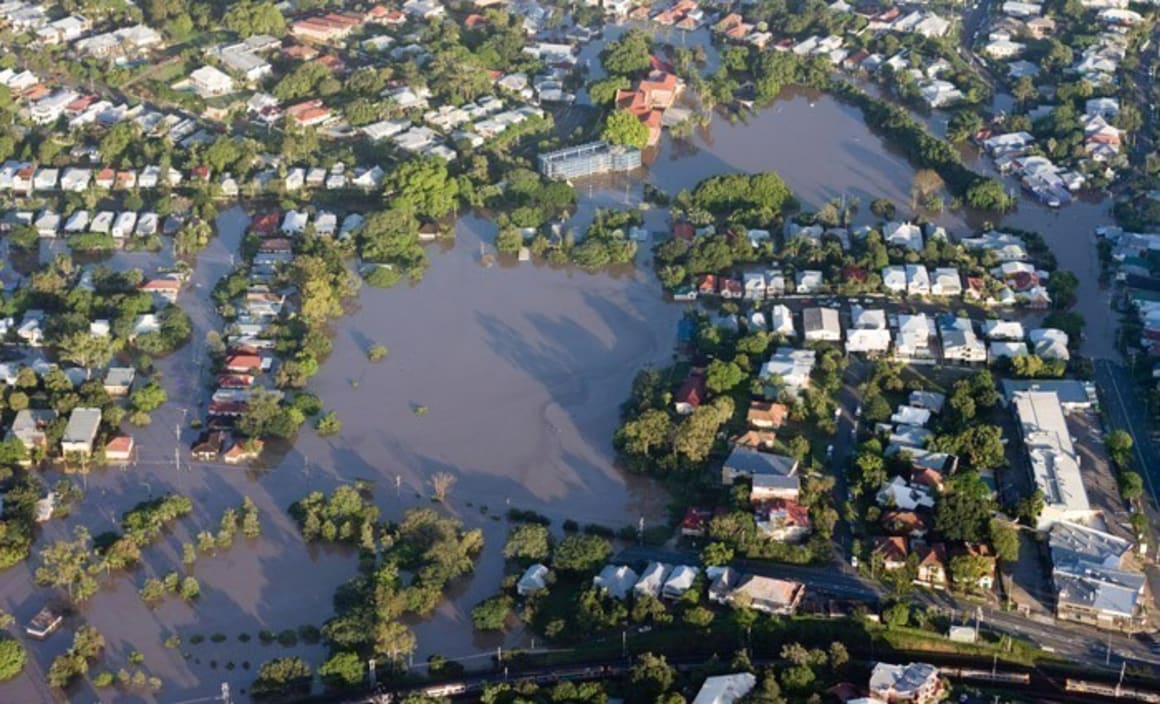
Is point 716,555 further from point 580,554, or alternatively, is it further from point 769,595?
point 580,554

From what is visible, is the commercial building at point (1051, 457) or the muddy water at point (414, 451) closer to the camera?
the muddy water at point (414, 451)

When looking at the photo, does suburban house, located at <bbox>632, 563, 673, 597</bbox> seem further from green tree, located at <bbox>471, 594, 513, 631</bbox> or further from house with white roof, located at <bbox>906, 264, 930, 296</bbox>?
house with white roof, located at <bbox>906, 264, 930, 296</bbox>

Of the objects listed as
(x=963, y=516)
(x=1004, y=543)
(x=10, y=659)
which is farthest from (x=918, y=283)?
(x=10, y=659)

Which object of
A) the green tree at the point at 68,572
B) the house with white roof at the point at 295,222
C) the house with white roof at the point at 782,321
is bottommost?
the house with white roof at the point at 295,222

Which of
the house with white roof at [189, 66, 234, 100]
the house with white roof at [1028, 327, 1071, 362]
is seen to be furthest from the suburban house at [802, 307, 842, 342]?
the house with white roof at [189, 66, 234, 100]

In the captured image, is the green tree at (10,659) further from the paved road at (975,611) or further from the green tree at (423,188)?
the green tree at (423,188)

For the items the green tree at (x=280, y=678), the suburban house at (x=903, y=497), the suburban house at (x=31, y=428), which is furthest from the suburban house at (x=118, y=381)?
the suburban house at (x=903, y=497)
